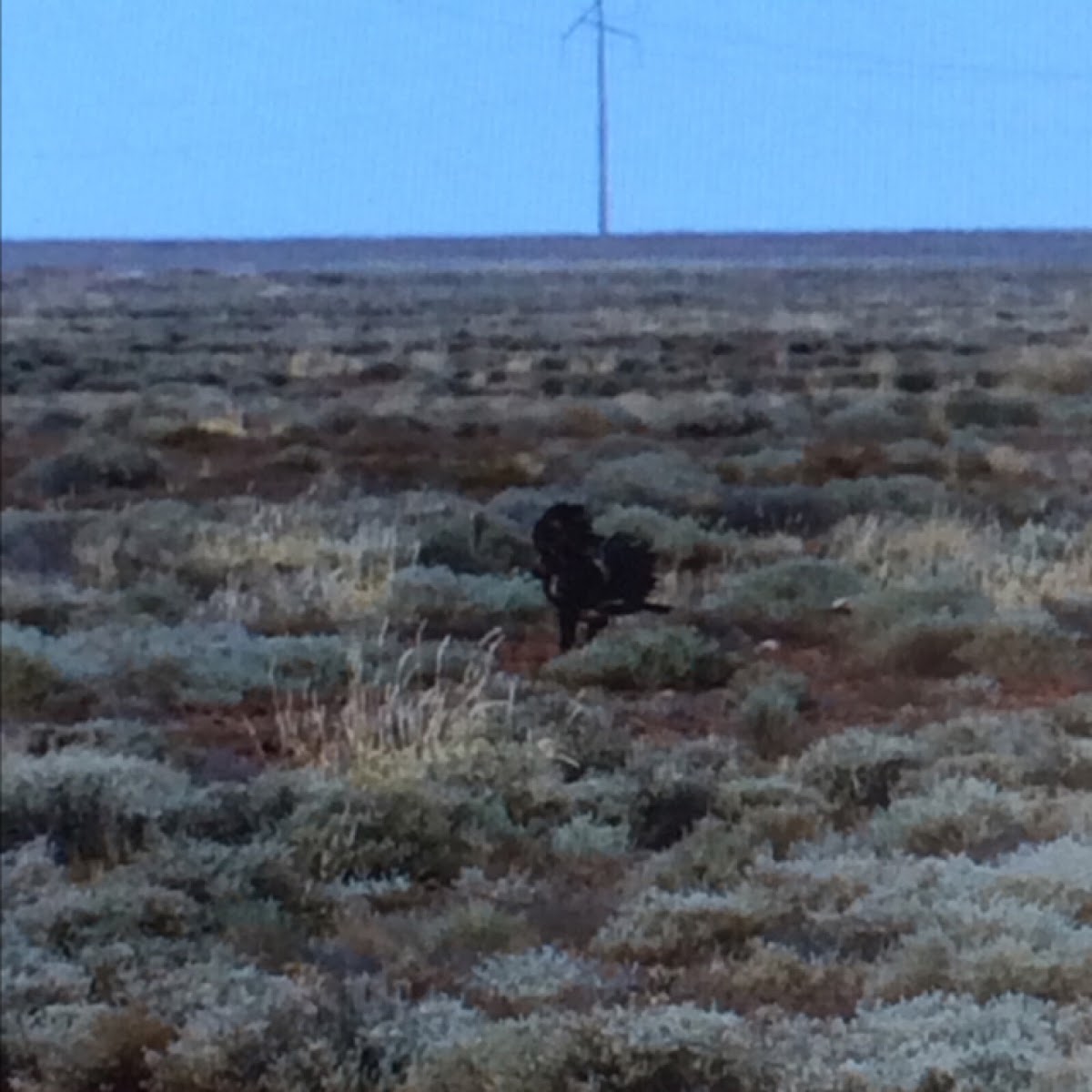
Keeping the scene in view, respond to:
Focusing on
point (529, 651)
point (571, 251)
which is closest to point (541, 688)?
point (529, 651)

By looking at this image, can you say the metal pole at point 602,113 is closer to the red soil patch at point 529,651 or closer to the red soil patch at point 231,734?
the red soil patch at point 529,651

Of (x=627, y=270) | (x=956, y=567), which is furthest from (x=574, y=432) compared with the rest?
(x=956, y=567)

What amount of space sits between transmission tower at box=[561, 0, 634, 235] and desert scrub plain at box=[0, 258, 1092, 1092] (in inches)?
4.5

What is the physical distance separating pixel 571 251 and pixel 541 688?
0.56 metres

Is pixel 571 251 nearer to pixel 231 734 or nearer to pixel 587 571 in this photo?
pixel 587 571

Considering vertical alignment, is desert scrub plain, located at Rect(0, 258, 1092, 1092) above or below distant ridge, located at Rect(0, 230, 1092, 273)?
below

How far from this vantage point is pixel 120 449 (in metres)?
2.36

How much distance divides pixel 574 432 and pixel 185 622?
58 centimetres

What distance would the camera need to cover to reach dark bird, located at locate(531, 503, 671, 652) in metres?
2.63

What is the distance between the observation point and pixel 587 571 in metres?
2.66

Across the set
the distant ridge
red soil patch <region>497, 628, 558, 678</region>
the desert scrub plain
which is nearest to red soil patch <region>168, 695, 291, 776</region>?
the desert scrub plain

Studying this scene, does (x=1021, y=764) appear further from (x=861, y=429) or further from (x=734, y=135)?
(x=734, y=135)

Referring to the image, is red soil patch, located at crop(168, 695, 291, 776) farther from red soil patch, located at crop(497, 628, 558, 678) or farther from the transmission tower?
the transmission tower

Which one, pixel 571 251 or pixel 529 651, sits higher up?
pixel 571 251
